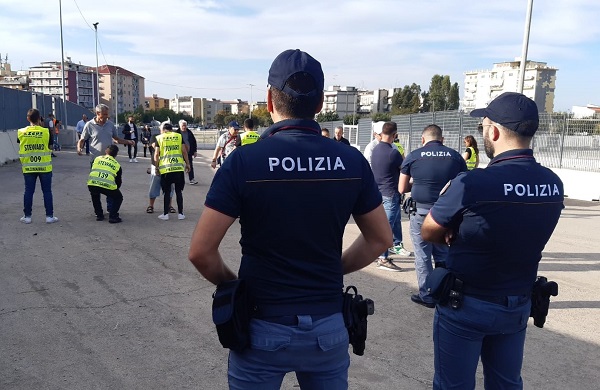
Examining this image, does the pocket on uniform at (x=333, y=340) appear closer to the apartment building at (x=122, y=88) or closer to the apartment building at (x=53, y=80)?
the apartment building at (x=122, y=88)

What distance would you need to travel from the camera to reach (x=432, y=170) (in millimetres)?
5230

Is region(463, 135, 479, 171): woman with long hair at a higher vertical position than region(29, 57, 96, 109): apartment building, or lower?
lower

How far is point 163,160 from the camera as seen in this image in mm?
9133

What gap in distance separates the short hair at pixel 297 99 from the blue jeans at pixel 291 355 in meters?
0.82

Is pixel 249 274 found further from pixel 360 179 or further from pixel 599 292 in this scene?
pixel 599 292

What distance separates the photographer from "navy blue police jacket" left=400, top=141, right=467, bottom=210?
5188mm

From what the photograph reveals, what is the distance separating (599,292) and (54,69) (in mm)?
159521

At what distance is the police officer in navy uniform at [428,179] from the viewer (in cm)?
520

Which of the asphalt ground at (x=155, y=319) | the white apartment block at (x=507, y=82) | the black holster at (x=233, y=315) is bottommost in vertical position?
the asphalt ground at (x=155, y=319)

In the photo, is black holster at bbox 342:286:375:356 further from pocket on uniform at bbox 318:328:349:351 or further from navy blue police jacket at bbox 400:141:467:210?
navy blue police jacket at bbox 400:141:467:210

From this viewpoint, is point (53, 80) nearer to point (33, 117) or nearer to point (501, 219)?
point (33, 117)

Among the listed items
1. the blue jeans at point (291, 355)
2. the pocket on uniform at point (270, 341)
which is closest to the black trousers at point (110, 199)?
the blue jeans at point (291, 355)

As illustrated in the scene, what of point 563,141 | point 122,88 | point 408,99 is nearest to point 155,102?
point 122,88

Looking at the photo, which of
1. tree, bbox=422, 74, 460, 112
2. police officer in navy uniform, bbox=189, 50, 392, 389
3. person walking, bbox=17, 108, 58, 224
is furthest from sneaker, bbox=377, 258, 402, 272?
tree, bbox=422, 74, 460, 112
